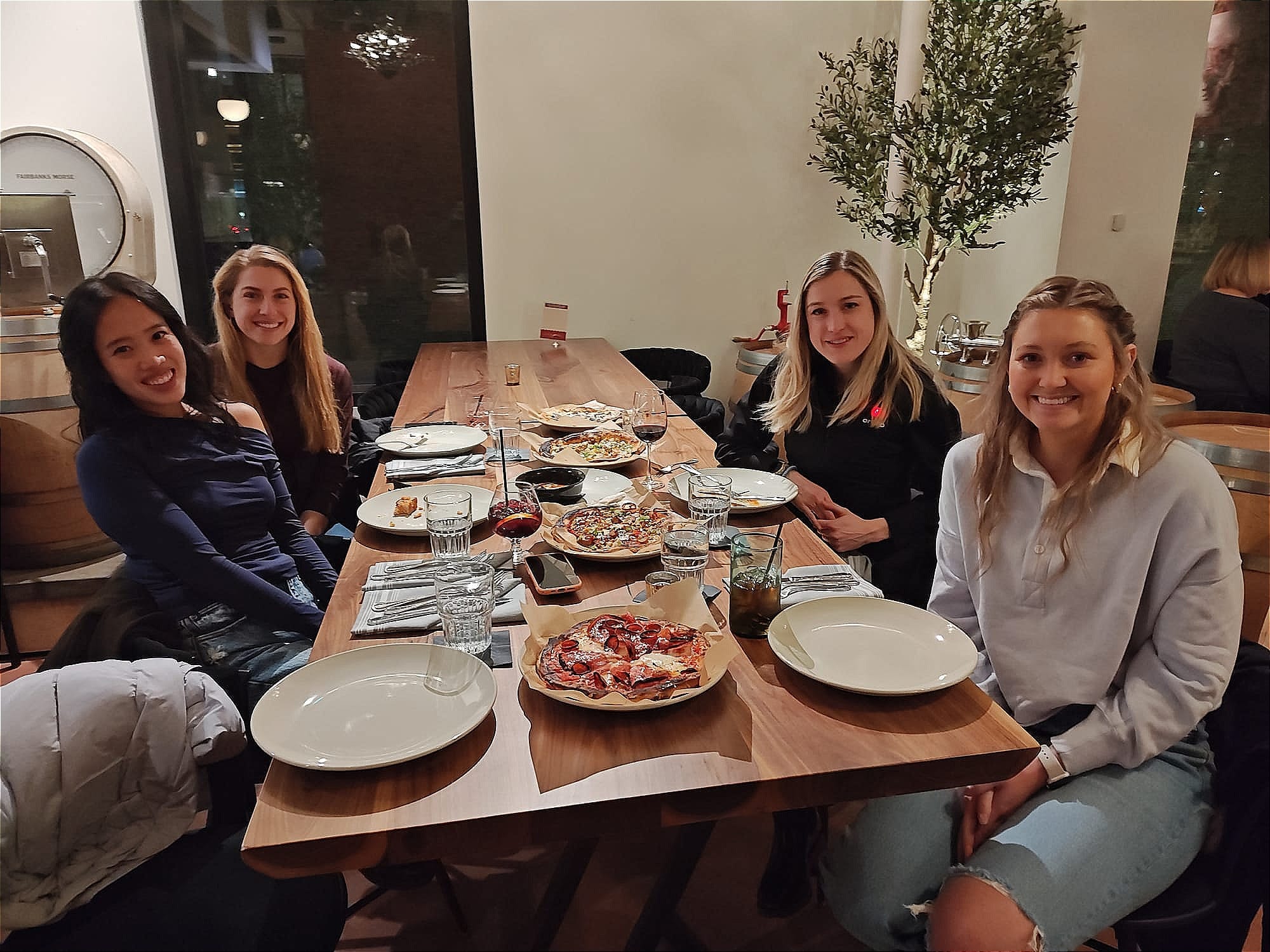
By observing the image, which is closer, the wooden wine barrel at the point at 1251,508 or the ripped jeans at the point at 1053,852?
the ripped jeans at the point at 1053,852

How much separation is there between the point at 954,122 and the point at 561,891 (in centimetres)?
346

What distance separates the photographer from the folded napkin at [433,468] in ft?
6.56

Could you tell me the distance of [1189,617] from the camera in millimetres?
1256

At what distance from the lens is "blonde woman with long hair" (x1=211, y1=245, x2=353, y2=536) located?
8.04 feet

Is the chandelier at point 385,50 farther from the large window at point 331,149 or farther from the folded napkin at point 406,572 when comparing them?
the folded napkin at point 406,572

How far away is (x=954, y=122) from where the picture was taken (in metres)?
3.52

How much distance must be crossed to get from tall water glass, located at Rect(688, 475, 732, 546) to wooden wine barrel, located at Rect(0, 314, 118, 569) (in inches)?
87.6

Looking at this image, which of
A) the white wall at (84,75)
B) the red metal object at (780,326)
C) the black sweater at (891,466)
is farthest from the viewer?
the red metal object at (780,326)

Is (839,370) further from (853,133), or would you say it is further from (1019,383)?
(853,133)

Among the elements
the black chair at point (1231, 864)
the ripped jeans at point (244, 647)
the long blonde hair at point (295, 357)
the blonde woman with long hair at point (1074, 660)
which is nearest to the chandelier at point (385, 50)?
the long blonde hair at point (295, 357)

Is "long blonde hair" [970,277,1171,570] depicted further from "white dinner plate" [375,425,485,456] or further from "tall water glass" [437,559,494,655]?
"white dinner plate" [375,425,485,456]

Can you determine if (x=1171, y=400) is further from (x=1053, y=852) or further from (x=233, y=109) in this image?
(x=233, y=109)

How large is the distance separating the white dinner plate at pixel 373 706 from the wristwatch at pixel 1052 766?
0.87 meters

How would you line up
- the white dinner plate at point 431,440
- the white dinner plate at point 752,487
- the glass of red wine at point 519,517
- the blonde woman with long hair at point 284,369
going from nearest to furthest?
the glass of red wine at point 519,517, the white dinner plate at point 752,487, the white dinner plate at point 431,440, the blonde woman with long hair at point 284,369
